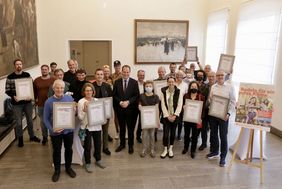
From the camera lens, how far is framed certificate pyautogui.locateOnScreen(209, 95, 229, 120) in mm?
3996

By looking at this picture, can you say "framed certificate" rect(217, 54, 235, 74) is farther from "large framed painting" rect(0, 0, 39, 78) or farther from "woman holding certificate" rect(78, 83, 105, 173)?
"large framed painting" rect(0, 0, 39, 78)

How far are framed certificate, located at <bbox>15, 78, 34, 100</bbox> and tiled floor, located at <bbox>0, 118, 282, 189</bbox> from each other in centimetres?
106

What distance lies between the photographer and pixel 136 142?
17.0 feet

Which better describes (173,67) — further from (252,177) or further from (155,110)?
(252,177)

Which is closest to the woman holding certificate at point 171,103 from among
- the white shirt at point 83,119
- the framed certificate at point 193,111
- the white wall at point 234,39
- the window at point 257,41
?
the framed certificate at point 193,111

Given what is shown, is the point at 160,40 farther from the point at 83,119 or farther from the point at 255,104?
the point at 83,119

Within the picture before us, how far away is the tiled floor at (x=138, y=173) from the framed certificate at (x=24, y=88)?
106cm

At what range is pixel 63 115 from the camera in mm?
3479

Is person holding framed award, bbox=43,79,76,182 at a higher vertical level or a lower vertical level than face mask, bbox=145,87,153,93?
lower

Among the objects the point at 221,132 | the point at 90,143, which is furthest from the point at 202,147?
the point at 90,143

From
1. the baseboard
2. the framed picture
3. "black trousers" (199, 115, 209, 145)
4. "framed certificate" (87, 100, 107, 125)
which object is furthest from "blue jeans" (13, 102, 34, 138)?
the baseboard

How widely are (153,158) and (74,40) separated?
19.7ft

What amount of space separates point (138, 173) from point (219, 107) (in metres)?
1.72

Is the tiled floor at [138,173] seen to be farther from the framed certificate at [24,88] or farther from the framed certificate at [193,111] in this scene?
the framed certificate at [24,88]
